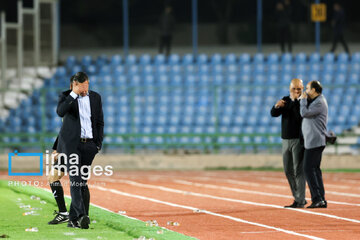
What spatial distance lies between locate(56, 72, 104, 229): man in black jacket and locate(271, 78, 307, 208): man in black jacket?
3.83 meters

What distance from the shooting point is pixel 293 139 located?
13289 millimetres

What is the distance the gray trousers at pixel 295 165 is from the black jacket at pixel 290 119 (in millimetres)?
105

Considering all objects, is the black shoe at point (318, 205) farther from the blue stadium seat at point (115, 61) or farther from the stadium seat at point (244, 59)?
the blue stadium seat at point (115, 61)

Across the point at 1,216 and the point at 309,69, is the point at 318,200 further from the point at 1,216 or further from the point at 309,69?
the point at 309,69

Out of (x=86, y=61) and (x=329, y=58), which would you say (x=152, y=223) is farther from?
(x=329, y=58)

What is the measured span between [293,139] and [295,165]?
41cm

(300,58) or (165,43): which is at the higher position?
(165,43)

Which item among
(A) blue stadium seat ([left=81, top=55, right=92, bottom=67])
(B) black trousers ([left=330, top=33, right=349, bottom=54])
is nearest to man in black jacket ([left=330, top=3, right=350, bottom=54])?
(B) black trousers ([left=330, top=33, right=349, bottom=54])

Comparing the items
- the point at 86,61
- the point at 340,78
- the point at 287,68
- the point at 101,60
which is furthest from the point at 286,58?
the point at 86,61

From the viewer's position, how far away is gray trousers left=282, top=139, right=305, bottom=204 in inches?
522

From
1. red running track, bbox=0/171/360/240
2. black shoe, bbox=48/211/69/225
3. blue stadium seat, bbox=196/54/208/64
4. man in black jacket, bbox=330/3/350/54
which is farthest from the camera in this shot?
man in black jacket, bbox=330/3/350/54

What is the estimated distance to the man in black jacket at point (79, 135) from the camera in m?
10.2

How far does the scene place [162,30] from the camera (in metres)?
29.9

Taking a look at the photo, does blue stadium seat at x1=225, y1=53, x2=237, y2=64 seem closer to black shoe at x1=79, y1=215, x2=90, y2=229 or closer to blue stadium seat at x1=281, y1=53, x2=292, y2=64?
blue stadium seat at x1=281, y1=53, x2=292, y2=64
